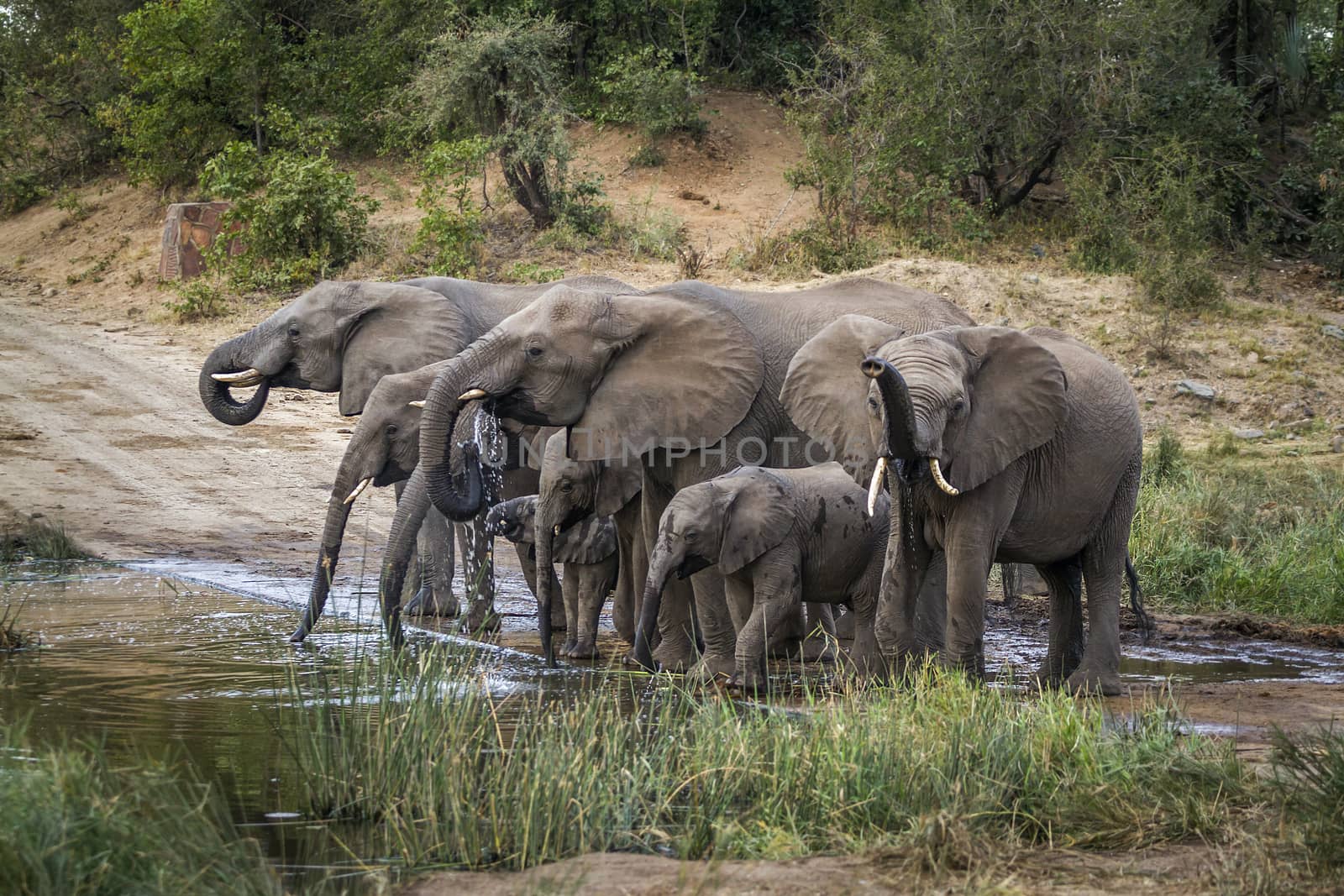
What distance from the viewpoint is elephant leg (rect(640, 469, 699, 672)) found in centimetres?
898

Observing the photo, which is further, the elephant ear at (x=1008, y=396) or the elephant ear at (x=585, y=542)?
the elephant ear at (x=585, y=542)

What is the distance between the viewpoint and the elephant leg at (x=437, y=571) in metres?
10.6

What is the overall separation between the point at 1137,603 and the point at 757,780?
14.6ft

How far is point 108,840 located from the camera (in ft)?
14.3

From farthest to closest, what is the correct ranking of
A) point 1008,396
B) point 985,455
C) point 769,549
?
point 769,549 → point 1008,396 → point 985,455

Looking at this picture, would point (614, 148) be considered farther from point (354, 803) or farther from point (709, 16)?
→ point (354, 803)

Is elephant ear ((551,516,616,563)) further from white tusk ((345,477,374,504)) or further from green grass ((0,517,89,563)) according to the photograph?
green grass ((0,517,89,563))

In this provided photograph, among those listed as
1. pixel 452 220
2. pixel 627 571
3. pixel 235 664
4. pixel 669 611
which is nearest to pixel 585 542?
pixel 627 571

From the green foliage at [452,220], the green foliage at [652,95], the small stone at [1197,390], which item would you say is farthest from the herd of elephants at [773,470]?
the green foliage at [652,95]

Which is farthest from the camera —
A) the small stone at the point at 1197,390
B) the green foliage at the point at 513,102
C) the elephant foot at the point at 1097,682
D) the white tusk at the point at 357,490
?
the green foliage at the point at 513,102

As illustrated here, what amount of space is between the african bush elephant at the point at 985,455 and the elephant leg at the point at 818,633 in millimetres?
1232

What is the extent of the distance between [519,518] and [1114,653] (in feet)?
11.6

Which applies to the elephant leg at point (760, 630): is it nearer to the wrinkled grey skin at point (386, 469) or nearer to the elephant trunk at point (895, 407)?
the elephant trunk at point (895, 407)

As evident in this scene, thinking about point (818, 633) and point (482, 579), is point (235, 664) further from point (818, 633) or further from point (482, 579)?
point (818, 633)
